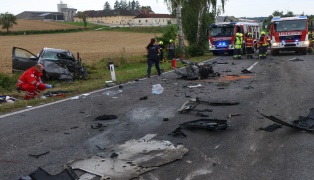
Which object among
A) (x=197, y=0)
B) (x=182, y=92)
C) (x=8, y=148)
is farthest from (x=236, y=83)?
(x=197, y=0)

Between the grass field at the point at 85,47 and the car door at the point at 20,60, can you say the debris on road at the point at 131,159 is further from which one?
the grass field at the point at 85,47

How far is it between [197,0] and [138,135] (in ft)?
81.8

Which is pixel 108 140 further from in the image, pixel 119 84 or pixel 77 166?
pixel 119 84

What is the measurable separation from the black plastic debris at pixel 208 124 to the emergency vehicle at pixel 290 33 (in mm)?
20709

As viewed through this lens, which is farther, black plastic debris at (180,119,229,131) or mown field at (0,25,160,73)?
mown field at (0,25,160,73)

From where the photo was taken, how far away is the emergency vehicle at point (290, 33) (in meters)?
25.1

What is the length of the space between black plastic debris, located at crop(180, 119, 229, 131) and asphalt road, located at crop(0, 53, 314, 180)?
0.10m

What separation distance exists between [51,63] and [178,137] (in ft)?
31.7

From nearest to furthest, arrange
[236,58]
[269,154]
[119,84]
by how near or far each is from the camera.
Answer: [269,154], [119,84], [236,58]

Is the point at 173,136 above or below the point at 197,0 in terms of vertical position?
below

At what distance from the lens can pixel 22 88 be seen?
1061 centimetres

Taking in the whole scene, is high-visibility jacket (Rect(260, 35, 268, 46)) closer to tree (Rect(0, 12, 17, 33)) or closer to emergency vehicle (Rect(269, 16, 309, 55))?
emergency vehicle (Rect(269, 16, 309, 55))

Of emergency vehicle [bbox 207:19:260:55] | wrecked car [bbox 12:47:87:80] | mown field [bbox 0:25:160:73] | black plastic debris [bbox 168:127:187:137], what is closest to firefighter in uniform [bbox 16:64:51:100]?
wrecked car [bbox 12:47:87:80]

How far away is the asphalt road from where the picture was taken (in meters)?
4.44
